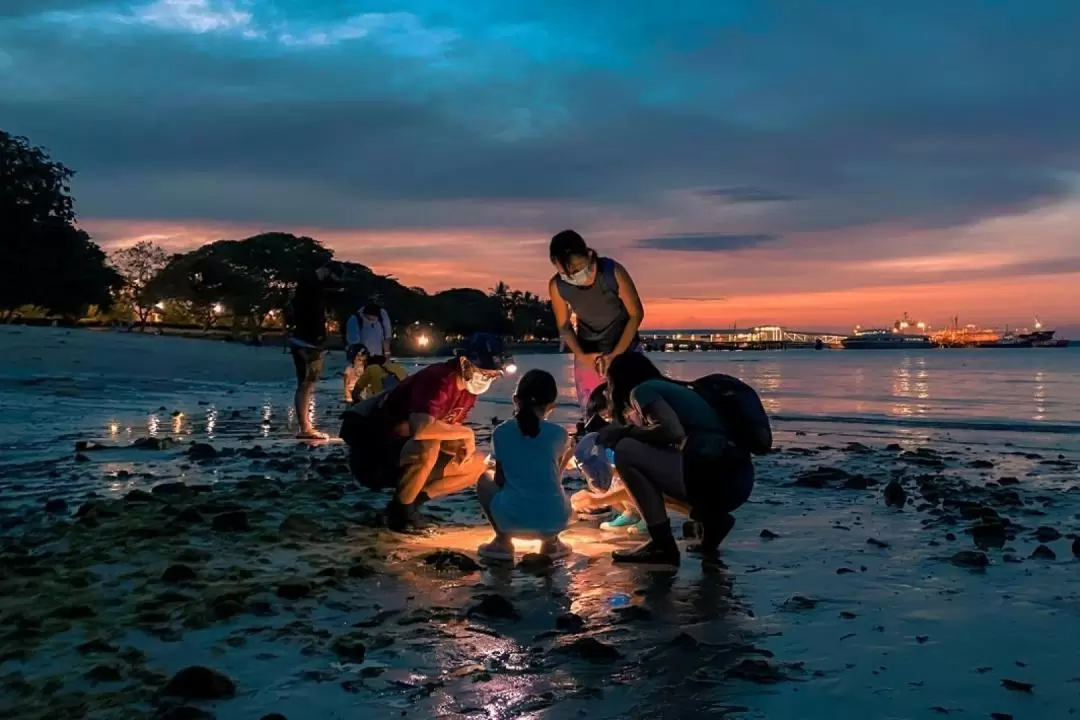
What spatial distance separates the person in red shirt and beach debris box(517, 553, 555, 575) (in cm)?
111

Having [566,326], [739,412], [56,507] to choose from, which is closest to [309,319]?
[56,507]

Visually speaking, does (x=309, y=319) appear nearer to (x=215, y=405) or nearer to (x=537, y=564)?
(x=537, y=564)

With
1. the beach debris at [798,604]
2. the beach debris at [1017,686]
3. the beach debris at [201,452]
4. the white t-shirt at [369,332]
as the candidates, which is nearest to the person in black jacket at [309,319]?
the beach debris at [201,452]

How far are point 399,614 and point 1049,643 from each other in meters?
2.97

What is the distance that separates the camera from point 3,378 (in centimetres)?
1983

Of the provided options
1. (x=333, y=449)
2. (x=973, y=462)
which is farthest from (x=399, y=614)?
(x=973, y=462)

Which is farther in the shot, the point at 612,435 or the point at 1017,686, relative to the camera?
the point at 612,435

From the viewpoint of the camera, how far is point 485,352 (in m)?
5.93

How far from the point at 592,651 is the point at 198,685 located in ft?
5.09

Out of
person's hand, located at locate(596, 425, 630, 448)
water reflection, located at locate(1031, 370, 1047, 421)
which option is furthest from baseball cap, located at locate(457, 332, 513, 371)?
water reflection, located at locate(1031, 370, 1047, 421)

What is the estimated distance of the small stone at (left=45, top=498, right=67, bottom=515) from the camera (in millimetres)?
6891

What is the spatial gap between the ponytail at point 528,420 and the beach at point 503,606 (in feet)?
2.65

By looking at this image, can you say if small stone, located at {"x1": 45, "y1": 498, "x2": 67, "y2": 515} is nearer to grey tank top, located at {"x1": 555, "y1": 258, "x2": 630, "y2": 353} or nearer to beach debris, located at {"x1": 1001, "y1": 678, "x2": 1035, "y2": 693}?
grey tank top, located at {"x1": 555, "y1": 258, "x2": 630, "y2": 353}

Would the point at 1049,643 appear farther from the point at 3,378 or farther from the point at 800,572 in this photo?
the point at 3,378
